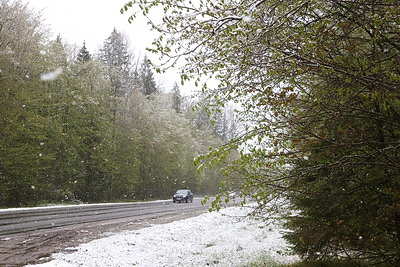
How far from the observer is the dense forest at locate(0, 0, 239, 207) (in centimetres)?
2145

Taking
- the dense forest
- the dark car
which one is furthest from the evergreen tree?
the dark car

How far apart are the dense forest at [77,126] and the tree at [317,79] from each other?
20.6 ft

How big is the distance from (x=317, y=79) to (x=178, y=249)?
7.79 metres

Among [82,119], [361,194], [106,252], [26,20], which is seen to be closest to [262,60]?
[361,194]

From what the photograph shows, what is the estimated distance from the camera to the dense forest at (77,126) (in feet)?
70.4

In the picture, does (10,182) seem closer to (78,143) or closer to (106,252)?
(78,143)

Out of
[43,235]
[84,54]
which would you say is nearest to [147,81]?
[84,54]

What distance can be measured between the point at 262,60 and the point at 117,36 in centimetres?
3976

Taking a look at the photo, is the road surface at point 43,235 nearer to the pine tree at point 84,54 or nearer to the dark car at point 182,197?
the dark car at point 182,197

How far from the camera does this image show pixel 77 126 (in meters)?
28.6

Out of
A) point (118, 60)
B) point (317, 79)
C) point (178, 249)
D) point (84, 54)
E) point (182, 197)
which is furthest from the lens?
point (84, 54)

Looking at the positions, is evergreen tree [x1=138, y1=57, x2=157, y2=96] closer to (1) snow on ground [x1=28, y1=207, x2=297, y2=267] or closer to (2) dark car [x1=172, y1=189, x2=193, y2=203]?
(2) dark car [x1=172, y1=189, x2=193, y2=203]

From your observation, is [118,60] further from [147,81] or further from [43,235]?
[43,235]

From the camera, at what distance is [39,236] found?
11219 millimetres
